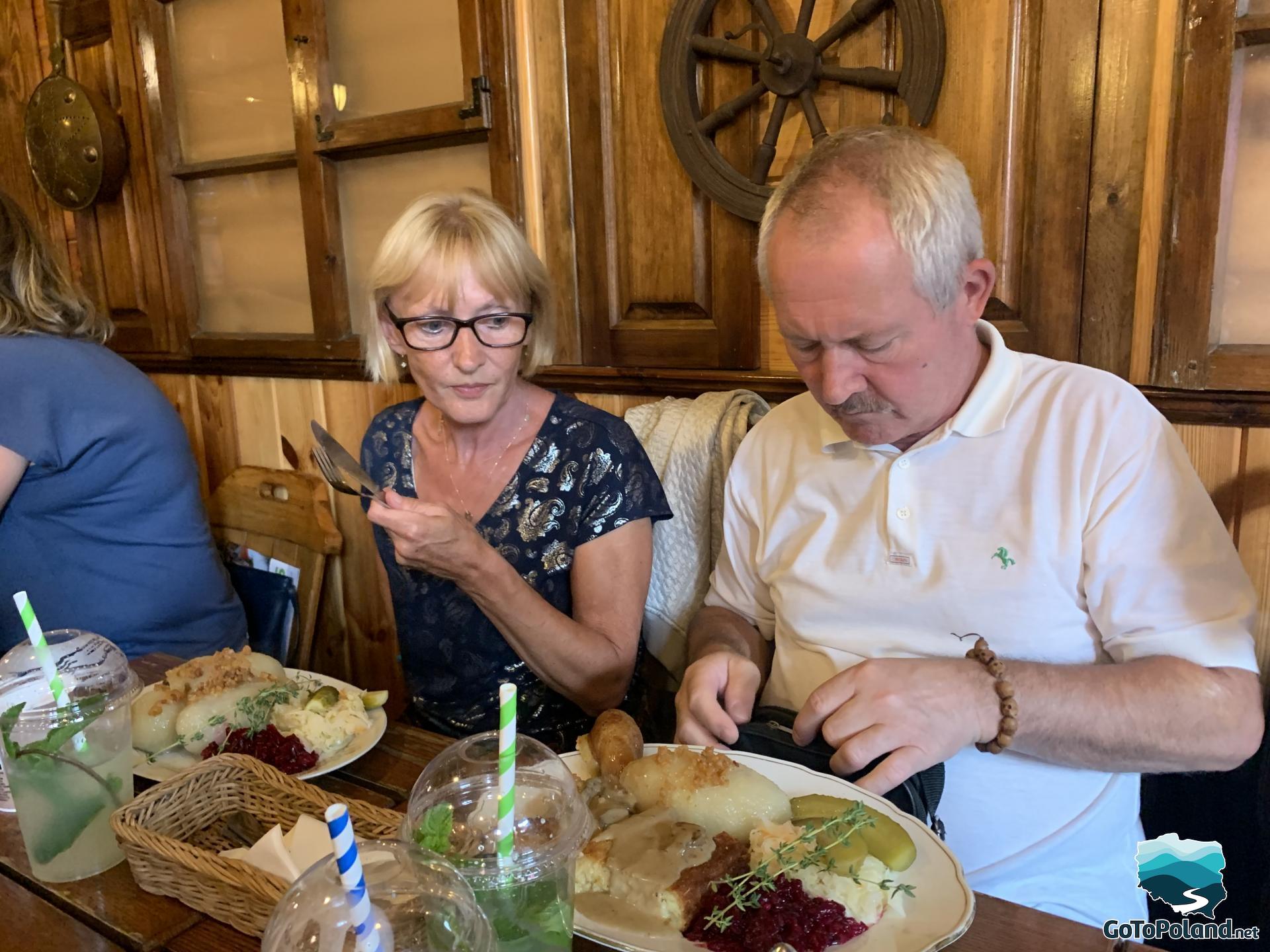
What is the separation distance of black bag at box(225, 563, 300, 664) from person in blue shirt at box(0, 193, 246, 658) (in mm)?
237

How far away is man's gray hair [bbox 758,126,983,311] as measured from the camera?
1.09 meters

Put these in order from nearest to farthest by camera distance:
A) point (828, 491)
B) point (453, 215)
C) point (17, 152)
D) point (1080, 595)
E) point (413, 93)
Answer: point (1080, 595), point (828, 491), point (453, 215), point (413, 93), point (17, 152)

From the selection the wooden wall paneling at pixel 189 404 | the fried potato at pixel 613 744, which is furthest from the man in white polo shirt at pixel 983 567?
the wooden wall paneling at pixel 189 404

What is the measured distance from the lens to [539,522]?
5.04 ft

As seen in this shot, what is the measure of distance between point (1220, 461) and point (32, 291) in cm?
213

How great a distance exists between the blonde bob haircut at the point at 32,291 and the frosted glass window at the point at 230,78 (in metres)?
0.74

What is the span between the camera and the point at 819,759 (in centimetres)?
101

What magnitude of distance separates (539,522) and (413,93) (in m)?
1.16

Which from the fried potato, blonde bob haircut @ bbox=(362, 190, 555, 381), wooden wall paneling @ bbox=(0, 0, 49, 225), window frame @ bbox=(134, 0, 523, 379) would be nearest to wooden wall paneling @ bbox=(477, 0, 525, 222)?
window frame @ bbox=(134, 0, 523, 379)

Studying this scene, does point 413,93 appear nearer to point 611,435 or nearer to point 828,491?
point 611,435

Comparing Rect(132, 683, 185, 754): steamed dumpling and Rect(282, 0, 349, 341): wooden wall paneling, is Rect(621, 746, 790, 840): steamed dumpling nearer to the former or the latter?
Rect(132, 683, 185, 754): steamed dumpling

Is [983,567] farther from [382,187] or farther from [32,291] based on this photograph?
[32,291]

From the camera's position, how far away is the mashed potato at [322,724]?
1154 millimetres

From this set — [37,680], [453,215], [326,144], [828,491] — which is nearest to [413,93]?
[326,144]
